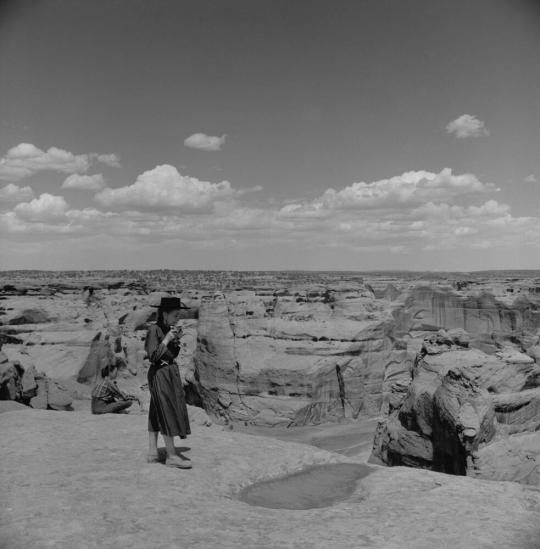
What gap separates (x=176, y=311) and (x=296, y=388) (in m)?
18.2

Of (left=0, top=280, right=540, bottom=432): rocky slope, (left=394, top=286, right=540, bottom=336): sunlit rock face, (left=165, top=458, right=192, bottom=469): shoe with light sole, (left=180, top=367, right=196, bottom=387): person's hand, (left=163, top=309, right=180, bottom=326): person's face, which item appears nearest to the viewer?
(left=165, top=458, right=192, bottom=469): shoe with light sole

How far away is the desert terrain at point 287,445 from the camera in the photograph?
4906mm

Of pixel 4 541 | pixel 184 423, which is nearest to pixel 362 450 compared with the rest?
pixel 184 423

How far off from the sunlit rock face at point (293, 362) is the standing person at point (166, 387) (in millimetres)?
17294

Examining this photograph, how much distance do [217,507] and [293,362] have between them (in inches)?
774

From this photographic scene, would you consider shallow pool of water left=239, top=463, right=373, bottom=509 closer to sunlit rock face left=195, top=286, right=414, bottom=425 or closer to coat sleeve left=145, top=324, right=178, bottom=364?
coat sleeve left=145, top=324, right=178, bottom=364

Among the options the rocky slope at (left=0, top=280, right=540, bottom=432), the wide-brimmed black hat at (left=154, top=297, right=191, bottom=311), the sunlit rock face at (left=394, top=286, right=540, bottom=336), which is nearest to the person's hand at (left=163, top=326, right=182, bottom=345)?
the wide-brimmed black hat at (left=154, top=297, right=191, bottom=311)

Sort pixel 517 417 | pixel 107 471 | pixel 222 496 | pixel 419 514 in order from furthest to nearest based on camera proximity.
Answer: pixel 517 417
pixel 107 471
pixel 222 496
pixel 419 514

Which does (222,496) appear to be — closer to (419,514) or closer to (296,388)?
(419,514)

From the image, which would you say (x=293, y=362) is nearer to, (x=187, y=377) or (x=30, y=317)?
(x=187, y=377)

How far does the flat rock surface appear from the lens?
4.62m

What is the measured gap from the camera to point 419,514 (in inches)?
210

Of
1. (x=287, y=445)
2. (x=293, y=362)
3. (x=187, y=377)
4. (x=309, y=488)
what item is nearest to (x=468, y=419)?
(x=287, y=445)

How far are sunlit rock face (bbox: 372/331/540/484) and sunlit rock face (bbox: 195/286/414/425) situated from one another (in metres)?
10.1
